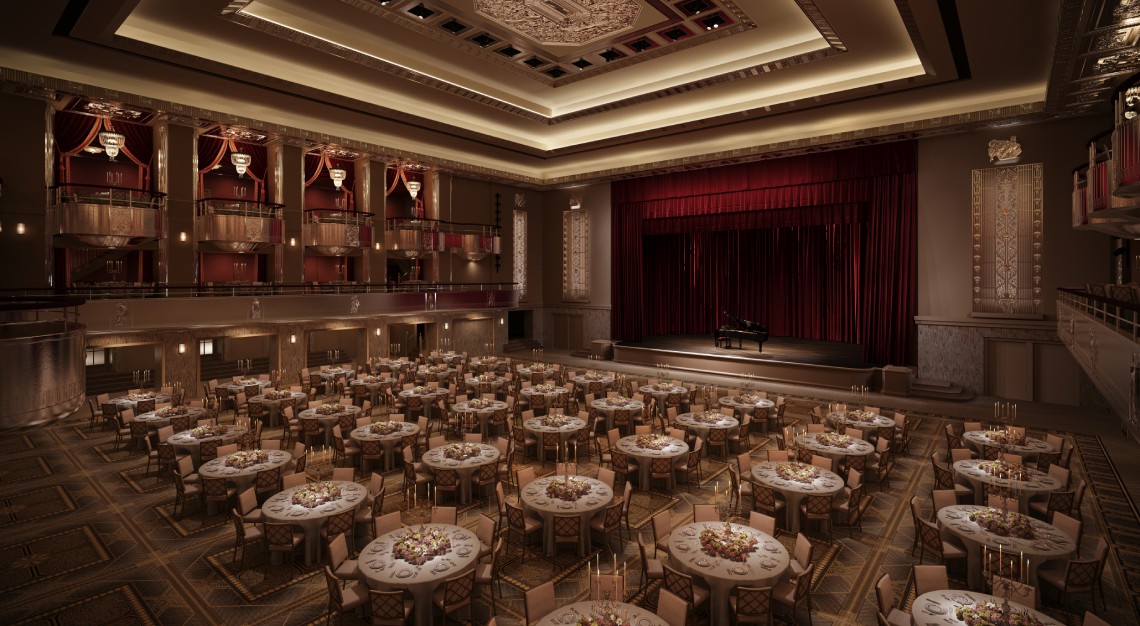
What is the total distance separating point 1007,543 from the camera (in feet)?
19.4

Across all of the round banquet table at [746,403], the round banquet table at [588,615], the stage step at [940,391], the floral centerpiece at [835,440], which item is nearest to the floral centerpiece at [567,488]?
the round banquet table at [588,615]

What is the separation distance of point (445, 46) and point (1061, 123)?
14.5 metres

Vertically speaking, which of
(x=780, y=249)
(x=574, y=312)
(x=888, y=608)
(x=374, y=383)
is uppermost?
(x=780, y=249)

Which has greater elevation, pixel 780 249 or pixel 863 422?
pixel 780 249

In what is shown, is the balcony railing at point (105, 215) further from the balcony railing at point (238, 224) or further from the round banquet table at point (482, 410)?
the round banquet table at point (482, 410)

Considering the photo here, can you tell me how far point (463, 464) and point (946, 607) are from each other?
5865 millimetres

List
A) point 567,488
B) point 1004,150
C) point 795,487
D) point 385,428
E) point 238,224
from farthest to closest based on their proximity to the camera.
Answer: point 238,224 < point 1004,150 < point 385,428 < point 795,487 < point 567,488

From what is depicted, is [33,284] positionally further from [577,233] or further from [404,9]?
[577,233]

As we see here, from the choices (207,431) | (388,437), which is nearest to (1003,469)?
(388,437)

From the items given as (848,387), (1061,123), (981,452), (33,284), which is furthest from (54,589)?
(1061,123)

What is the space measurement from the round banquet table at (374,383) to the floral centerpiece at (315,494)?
6.66 meters

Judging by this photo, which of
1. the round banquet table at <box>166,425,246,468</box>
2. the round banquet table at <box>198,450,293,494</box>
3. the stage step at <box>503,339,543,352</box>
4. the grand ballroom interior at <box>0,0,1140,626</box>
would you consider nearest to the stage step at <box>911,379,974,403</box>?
the grand ballroom interior at <box>0,0,1140,626</box>

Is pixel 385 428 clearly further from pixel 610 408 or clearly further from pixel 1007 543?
pixel 1007 543

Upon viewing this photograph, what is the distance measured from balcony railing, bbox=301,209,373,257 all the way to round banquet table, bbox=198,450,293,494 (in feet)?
37.3
